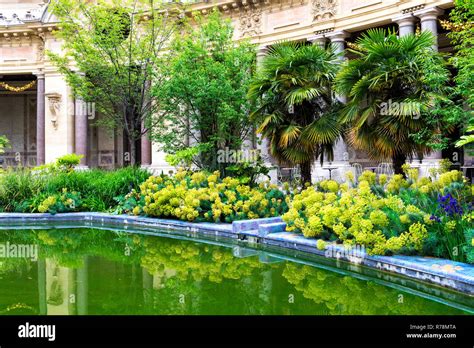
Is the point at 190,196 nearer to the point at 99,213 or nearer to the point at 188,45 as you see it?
the point at 99,213

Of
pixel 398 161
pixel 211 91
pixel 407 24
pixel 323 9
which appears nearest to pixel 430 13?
pixel 407 24

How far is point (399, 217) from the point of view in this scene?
6.91 m

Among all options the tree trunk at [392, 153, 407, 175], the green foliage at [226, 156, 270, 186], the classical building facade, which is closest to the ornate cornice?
the classical building facade

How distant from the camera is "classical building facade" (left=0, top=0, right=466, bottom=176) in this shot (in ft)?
62.0

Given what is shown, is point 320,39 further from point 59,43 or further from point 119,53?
point 59,43

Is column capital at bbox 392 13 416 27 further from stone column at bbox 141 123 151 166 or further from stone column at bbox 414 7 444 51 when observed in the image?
stone column at bbox 141 123 151 166

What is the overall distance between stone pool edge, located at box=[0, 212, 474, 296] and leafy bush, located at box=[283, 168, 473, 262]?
0.20 meters

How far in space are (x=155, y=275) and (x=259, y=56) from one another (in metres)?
17.5

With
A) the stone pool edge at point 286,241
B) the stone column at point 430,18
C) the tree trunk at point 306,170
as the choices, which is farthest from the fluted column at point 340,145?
the stone pool edge at point 286,241

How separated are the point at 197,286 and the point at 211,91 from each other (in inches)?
346

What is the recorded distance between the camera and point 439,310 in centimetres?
483

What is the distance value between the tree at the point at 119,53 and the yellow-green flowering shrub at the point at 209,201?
503cm

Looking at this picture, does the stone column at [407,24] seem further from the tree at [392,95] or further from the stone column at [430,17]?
the tree at [392,95]

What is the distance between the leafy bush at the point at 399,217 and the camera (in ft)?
21.0
